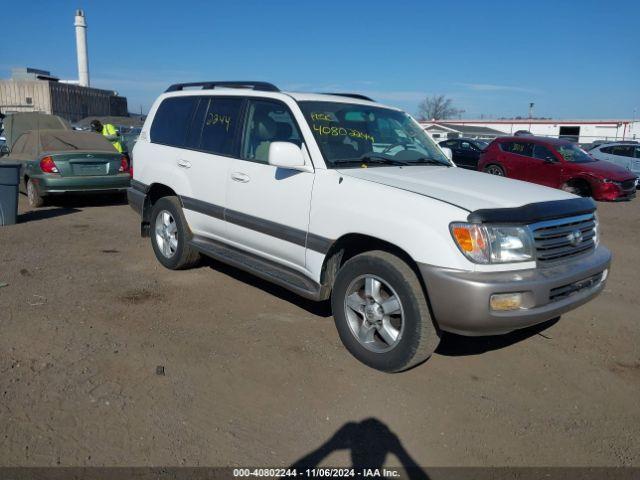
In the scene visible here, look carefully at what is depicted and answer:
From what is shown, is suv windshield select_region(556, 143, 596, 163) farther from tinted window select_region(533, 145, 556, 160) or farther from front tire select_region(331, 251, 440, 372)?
front tire select_region(331, 251, 440, 372)

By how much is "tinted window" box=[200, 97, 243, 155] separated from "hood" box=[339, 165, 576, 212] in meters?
1.41

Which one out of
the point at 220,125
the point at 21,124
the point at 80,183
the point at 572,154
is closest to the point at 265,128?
the point at 220,125

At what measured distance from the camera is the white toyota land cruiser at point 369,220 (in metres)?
3.25

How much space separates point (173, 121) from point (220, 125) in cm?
95

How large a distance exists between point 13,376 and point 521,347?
12.3ft

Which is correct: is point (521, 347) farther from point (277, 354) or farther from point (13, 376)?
point (13, 376)

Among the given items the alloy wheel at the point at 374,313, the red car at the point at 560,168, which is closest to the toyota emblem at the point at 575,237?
the alloy wheel at the point at 374,313

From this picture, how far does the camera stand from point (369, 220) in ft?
11.8

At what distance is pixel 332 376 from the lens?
3.68m

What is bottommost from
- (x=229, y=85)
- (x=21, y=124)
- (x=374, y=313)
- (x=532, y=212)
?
(x=374, y=313)

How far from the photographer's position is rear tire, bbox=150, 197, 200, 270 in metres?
5.54

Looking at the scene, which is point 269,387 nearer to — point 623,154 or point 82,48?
point 623,154

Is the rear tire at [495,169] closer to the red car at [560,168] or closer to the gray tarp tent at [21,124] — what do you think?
the red car at [560,168]

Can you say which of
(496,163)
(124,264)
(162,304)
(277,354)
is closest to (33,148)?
(124,264)
